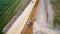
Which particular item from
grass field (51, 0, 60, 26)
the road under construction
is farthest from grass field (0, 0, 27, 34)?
grass field (51, 0, 60, 26)

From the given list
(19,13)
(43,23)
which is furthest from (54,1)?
(19,13)

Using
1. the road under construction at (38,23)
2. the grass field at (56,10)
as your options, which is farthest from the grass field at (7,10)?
the grass field at (56,10)

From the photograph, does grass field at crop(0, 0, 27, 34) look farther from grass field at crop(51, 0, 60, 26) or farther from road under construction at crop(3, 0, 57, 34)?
grass field at crop(51, 0, 60, 26)

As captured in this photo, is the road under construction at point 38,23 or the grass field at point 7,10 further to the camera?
the grass field at point 7,10

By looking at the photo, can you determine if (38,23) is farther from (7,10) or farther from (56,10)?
(7,10)

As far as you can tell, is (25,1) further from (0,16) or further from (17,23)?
(0,16)

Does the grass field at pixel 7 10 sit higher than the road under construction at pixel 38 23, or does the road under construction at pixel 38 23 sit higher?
the grass field at pixel 7 10

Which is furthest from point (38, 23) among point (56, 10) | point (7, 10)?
point (7, 10)

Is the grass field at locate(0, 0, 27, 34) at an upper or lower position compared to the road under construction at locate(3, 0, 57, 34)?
upper

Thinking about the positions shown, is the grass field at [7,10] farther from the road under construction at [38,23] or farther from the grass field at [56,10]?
the grass field at [56,10]
